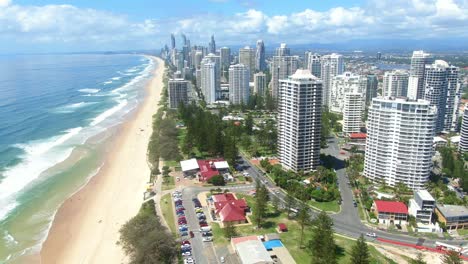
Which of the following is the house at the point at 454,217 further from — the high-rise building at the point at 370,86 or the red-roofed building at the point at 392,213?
the high-rise building at the point at 370,86

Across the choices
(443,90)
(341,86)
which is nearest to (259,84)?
(341,86)

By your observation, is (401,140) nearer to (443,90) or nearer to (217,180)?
(217,180)

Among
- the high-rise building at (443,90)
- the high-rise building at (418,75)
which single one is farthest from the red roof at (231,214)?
the high-rise building at (418,75)

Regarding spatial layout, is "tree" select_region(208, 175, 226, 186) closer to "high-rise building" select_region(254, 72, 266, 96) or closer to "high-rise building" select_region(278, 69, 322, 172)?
"high-rise building" select_region(278, 69, 322, 172)

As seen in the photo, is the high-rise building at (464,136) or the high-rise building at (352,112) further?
the high-rise building at (352,112)

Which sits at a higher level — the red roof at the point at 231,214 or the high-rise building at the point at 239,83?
the high-rise building at the point at 239,83

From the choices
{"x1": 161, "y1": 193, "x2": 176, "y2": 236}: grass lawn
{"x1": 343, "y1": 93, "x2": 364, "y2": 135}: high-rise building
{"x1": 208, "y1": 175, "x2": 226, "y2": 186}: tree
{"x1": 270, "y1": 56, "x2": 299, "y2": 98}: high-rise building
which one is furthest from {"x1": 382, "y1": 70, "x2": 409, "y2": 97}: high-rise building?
{"x1": 161, "y1": 193, "x2": 176, "y2": 236}: grass lawn

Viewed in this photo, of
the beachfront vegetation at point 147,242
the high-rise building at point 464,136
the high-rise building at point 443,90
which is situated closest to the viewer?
the beachfront vegetation at point 147,242
